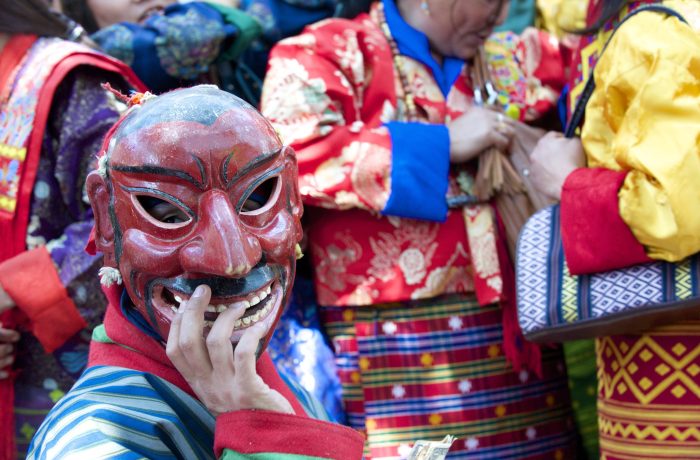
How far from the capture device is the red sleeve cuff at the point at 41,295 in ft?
8.13

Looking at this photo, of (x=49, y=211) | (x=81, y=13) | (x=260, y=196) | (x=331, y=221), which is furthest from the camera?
(x=81, y=13)

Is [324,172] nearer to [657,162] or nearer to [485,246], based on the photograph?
[485,246]

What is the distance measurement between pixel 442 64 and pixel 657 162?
119 centimetres

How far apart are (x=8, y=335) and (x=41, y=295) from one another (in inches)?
6.2

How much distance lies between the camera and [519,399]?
303 centimetres

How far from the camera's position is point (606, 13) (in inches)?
101

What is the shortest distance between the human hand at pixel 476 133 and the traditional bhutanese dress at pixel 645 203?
0.52 metres

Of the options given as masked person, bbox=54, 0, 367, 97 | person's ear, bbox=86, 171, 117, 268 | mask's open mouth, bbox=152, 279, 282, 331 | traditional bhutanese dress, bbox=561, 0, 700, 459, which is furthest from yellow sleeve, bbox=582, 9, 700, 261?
Result: masked person, bbox=54, 0, 367, 97

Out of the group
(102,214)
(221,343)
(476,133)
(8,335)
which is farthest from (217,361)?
(476,133)

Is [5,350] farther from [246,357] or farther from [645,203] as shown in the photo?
[645,203]

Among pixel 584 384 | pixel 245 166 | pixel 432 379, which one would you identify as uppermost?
pixel 245 166

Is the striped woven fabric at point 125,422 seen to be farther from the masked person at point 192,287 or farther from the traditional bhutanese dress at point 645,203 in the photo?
the traditional bhutanese dress at point 645,203

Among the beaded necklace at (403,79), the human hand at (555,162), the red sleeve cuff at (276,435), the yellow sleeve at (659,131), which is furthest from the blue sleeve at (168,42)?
the red sleeve cuff at (276,435)

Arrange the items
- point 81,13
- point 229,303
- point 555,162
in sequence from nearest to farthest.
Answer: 1. point 229,303
2. point 555,162
3. point 81,13
